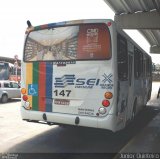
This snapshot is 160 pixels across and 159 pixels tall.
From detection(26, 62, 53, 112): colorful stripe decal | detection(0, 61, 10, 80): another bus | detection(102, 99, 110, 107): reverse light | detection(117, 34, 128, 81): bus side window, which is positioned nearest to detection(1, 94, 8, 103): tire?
detection(26, 62, 53, 112): colorful stripe decal

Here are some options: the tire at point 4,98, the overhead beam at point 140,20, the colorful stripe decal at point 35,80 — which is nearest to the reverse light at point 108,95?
the colorful stripe decal at point 35,80

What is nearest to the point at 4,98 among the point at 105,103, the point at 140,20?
the point at 140,20

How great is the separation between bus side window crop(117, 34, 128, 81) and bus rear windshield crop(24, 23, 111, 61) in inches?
17.4

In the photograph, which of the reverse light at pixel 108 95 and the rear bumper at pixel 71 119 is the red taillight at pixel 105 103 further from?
the rear bumper at pixel 71 119

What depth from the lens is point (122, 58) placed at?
7.98m

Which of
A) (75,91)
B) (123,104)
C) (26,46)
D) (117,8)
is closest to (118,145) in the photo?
(123,104)

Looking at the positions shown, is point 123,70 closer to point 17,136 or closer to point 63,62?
point 63,62

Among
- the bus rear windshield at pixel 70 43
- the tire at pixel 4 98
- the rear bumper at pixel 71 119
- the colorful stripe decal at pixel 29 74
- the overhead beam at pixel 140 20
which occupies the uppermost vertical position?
the overhead beam at pixel 140 20

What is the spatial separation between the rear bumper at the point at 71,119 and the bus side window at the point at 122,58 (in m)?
1.14

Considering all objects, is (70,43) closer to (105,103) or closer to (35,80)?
(35,80)

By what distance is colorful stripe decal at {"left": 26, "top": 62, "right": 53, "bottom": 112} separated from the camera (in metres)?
8.05

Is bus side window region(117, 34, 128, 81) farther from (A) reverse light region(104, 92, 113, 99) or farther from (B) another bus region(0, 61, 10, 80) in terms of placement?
(B) another bus region(0, 61, 10, 80)

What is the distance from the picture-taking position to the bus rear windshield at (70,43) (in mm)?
7492

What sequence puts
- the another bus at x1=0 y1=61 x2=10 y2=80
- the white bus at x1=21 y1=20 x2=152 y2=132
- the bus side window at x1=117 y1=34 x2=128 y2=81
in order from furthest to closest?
the another bus at x1=0 y1=61 x2=10 y2=80 < the bus side window at x1=117 y1=34 x2=128 y2=81 < the white bus at x1=21 y1=20 x2=152 y2=132
